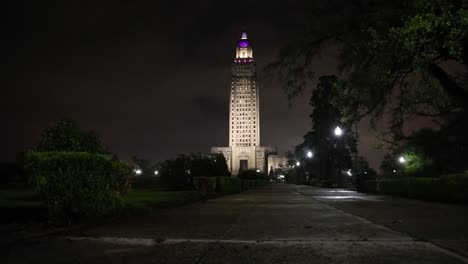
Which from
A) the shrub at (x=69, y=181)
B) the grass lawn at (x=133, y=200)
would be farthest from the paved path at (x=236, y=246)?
the grass lawn at (x=133, y=200)

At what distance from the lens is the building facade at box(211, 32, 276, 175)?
6452 inches

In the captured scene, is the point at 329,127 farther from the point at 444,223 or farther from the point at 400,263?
the point at 400,263

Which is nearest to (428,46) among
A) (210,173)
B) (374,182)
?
(374,182)

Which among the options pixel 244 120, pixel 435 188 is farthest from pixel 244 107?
pixel 435 188

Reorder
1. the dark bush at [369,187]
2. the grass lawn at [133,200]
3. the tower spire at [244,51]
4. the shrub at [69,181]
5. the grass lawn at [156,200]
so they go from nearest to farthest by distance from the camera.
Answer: the shrub at [69,181]
the grass lawn at [133,200]
the grass lawn at [156,200]
the dark bush at [369,187]
the tower spire at [244,51]

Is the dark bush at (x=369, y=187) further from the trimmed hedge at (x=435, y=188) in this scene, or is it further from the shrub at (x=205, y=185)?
the shrub at (x=205, y=185)

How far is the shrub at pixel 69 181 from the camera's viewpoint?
8.39m

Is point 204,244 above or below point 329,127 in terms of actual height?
below

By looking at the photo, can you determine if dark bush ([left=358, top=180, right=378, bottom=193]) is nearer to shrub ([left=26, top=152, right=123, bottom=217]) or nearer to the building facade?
shrub ([left=26, top=152, right=123, bottom=217])

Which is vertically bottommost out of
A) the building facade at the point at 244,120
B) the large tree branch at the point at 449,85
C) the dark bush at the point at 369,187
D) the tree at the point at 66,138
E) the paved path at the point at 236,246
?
the paved path at the point at 236,246

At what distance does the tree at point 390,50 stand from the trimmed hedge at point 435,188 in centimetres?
314

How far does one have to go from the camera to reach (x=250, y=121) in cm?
16575

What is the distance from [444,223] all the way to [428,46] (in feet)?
16.4

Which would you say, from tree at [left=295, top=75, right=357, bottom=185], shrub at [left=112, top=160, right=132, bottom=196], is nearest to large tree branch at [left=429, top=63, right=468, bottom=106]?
shrub at [left=112, top=160, right=132, bottom=196]
